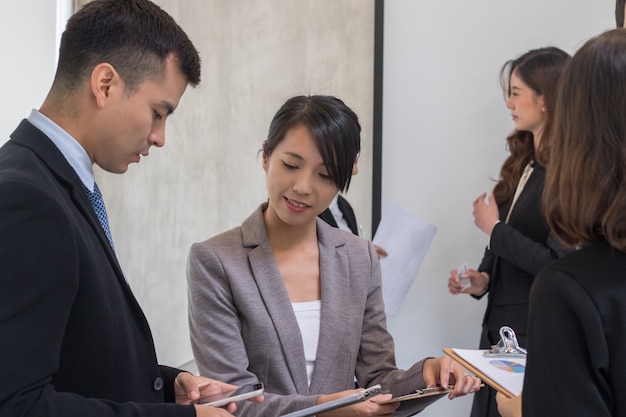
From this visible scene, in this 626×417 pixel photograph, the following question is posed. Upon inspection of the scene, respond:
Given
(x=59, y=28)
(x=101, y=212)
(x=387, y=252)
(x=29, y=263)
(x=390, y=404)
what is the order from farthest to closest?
(x=387, y=252) < (x=59, y=28) < (x=390, y=404) < (x=101, y=212) < (x=29, y=263)

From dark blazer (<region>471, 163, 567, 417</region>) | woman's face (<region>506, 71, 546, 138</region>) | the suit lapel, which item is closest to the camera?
the suit lapel

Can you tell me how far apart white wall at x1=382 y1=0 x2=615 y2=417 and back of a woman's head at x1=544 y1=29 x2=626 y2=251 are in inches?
87.6

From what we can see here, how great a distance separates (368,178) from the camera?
Answer: 321 centimetres

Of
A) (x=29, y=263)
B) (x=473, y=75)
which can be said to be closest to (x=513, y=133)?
(x=473, y=75)

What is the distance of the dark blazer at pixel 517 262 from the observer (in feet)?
7.64

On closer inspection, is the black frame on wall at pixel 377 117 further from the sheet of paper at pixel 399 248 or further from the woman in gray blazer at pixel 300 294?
the woman in gray blazer at pixel 300 294

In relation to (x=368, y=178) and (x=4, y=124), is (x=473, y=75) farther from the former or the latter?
(x=4, y=124)

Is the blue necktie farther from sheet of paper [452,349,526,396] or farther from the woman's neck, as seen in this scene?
sheet of paper [452,349,526,396]

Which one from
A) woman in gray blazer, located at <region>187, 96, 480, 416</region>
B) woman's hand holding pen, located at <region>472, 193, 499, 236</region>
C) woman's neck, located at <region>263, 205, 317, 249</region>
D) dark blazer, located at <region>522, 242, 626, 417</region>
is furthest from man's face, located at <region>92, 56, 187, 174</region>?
woman's hand holding pen, located at <region>472, 193, 499, 236</region>

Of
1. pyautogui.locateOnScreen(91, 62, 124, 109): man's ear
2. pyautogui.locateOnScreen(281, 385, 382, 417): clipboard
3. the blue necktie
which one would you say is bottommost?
pyautogui.locateOnScreen(281, 385, 382, 417): clipboard

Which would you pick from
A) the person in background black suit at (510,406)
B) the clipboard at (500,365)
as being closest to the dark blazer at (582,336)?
the person in background black suit at (510,406)

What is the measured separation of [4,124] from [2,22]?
24cm

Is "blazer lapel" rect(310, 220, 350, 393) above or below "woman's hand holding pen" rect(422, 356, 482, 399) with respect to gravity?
above

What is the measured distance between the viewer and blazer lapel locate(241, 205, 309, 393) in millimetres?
1556
